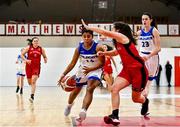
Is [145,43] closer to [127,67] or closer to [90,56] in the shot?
[90,56]

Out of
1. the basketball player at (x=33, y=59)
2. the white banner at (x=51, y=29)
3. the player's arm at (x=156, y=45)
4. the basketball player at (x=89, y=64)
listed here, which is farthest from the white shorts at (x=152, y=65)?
the white banner at (x=51, y=29)

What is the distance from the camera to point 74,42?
2683cm

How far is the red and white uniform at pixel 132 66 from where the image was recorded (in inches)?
271

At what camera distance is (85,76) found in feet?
25.5

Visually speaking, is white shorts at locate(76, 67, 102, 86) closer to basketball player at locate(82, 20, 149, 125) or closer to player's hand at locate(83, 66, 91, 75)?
player's hand at locate(83, 66, 91, 75)

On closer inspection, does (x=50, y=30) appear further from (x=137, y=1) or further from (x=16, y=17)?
(x=137, y=1)

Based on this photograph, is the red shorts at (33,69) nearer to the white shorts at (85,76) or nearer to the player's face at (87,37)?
the white shorts at (85,76)

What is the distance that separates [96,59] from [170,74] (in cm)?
1838

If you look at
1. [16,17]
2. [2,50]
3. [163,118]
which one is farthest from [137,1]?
[163,118]

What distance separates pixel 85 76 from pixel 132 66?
3.73 ft

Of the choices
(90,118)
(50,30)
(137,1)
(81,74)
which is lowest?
(90,118)

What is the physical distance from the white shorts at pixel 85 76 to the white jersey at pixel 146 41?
51.7 inches

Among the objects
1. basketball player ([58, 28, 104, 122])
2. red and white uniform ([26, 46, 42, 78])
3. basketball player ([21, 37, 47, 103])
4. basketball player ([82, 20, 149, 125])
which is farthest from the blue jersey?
red and white uniform ([26, 46, 42, 78])

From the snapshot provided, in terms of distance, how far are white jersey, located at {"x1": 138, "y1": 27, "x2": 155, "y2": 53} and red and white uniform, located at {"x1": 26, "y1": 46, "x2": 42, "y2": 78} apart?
4.96m
